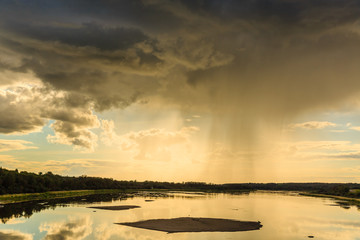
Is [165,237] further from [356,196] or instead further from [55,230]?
[356,196]

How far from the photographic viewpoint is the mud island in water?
55.4 meters

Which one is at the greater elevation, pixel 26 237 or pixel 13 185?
pixel 13 185

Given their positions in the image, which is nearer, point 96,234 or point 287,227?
point 96,234

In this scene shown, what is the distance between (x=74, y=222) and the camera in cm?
6041

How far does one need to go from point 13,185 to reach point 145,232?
269ft

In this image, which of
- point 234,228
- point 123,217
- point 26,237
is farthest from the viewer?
point 123,217

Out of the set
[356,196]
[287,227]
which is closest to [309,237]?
[287,227]

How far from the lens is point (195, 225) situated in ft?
194

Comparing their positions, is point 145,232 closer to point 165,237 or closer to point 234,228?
point 165,237

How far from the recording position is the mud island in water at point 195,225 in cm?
5537

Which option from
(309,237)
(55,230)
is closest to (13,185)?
(55,230)

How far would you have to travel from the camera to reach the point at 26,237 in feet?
150

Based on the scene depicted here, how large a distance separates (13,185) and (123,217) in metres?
→ 64.9

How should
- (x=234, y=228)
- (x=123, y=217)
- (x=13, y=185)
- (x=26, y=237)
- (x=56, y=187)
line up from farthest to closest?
(x=56, y=187) < (x=13, y=185) < (x=123, y=217) < (x=234, y=228) < (x=26, y=237)
